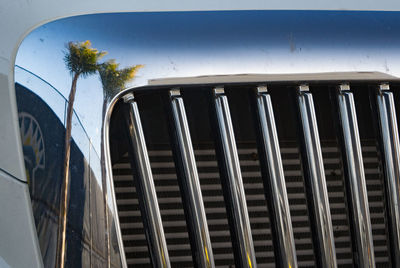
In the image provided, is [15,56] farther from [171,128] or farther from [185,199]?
[185,199]

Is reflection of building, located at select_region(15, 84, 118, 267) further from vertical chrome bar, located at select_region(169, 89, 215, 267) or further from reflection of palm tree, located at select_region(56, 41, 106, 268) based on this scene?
vertical chrome bar, located at select_region(169, 89, 215, 267)

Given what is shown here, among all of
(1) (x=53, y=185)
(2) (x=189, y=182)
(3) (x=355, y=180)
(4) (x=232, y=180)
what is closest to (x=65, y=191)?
(1) (x=53, y=185)

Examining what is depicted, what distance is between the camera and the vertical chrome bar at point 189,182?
108 centimetres

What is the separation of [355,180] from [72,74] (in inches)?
29.2

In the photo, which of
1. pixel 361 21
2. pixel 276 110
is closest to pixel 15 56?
pixel 276 110

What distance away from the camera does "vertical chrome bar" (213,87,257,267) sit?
1.09 m

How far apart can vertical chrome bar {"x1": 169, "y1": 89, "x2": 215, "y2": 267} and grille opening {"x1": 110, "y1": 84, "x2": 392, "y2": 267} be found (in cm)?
3

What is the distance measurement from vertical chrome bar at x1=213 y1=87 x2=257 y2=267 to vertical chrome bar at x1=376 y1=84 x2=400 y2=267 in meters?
0.38

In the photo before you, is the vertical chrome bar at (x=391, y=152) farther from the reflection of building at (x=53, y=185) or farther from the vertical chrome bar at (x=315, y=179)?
the reflection of building at (x=53, y=185)

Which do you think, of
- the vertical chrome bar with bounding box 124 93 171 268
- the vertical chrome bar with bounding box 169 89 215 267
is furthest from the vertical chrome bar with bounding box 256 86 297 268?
the vertical chrome bar with bounding box 124 93 171 268

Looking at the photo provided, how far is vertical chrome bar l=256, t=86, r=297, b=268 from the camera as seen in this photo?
110 centimetres

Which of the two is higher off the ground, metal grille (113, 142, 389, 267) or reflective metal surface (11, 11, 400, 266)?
reflective metal surface (11, 11, 400, 266)

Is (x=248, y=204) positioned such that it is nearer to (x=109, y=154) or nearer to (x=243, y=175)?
(x=243, y=175)

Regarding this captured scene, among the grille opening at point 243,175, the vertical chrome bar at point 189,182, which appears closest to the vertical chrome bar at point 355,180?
the grille opening at point 243,175
